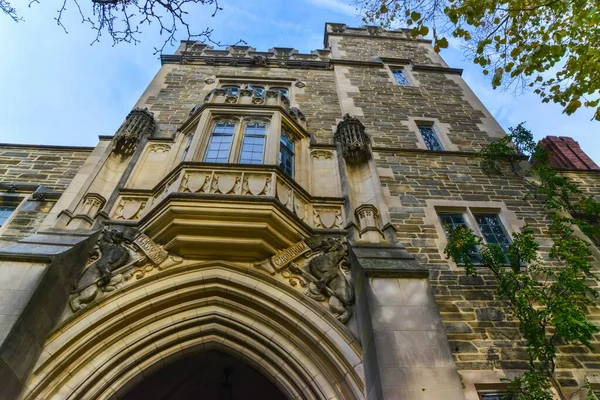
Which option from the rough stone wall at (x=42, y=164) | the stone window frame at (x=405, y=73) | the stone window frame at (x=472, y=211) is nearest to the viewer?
the stone window frame at (x=472, y=211)

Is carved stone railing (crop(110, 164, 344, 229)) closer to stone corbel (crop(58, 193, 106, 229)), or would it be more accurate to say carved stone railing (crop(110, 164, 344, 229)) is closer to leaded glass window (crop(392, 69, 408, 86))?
stone corbel (crop(58, 193, 106, 229))

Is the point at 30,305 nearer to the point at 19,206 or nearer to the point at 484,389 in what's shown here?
the point at 19,206

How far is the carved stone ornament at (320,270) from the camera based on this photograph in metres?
5.26

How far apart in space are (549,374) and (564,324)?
0.65 meters

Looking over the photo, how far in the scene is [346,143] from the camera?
8609 millimetres

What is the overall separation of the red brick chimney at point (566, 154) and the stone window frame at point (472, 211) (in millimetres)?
3669

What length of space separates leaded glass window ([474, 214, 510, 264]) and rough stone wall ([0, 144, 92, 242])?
28.2 feet

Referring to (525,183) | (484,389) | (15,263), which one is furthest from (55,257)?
(525,183)

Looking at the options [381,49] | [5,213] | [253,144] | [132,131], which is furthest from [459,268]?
[381,49]

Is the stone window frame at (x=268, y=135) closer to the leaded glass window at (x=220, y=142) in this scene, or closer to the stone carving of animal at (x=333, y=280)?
the leaded glass window at (x=220, y=142)

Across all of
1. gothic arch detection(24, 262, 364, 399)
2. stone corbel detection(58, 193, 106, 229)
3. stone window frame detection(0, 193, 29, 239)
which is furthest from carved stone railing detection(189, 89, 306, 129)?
gothic arch detection(24, 262, 364, 399)

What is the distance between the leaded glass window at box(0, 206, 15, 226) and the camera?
24.8ft

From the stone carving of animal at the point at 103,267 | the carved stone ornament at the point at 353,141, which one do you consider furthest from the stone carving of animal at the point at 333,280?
the stone carving of animal at the point at 103,267

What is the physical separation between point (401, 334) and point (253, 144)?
5230 mm
